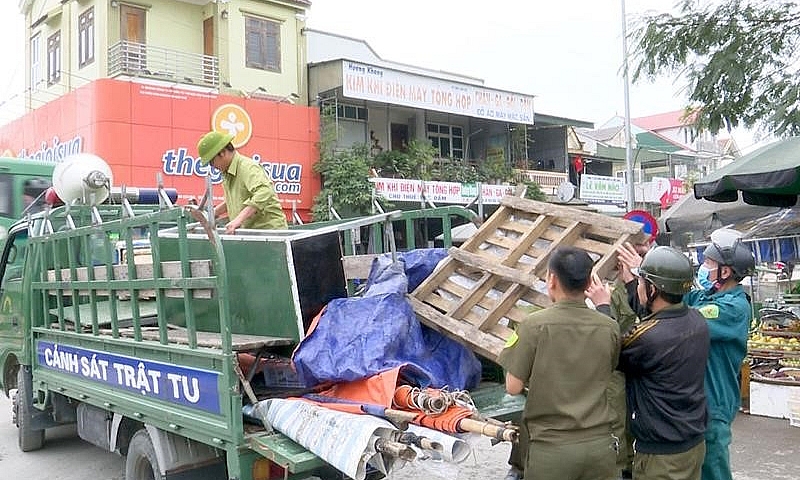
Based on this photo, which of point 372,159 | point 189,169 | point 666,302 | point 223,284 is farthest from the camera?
point 372,159

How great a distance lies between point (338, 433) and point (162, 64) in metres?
18.4

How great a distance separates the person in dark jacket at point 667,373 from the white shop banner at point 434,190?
16.2m

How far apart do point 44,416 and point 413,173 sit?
16.6 meters

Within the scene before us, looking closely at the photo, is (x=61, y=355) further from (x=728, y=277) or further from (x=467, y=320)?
(x=728, y=277)

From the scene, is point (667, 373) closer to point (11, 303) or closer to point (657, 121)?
point (11, 303)

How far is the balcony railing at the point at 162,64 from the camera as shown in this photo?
18203 mm

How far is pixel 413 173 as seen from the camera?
22.0m

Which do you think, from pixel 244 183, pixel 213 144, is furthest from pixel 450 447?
pixel 213 144

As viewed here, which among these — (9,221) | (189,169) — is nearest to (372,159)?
(189,169)

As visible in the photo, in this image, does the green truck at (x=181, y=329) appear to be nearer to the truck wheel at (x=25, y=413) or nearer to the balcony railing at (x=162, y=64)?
the truck wheel at (x=25, y=413)

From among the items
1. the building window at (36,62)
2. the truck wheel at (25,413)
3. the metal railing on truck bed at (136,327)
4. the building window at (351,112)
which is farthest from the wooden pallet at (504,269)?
Answer: the building window at (36,62)

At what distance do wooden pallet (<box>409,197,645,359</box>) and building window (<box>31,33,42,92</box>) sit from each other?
70.6 ft

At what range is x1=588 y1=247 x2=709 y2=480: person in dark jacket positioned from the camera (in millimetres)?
3027

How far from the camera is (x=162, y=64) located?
19484 millimetres
